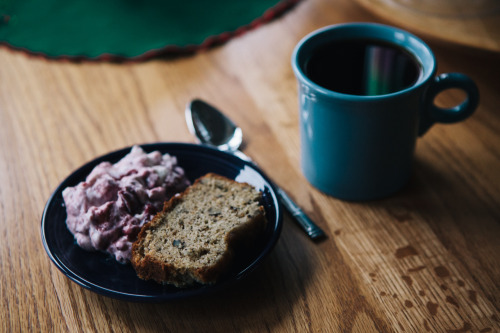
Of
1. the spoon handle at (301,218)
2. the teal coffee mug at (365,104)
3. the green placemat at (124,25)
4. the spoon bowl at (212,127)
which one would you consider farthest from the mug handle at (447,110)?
the green placemat at (124,25)

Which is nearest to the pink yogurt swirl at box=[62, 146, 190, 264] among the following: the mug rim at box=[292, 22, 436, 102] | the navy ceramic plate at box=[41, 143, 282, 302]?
the navy ceramic plate at box=[41, 143, 282, 302]

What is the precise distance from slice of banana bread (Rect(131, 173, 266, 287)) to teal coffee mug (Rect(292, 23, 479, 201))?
148 millimetres

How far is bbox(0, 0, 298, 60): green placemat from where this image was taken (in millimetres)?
1283

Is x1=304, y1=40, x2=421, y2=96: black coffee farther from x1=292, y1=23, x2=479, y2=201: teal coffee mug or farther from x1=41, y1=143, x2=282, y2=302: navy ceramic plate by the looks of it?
x1=41, y1=143, x2=282, y2=302: navy ceramic plate

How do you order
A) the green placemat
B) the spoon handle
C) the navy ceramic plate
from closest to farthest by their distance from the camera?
the navy ceramic plate → the spoon handle → the green placemat

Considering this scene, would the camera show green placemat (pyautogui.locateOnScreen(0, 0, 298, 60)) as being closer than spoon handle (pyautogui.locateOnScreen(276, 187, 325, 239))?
No

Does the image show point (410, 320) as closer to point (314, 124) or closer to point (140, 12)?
point (314, 124)

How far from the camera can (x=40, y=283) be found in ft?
2.50

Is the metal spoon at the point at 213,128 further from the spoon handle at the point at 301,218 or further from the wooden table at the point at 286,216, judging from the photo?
the spoon handle at the point at 301,218

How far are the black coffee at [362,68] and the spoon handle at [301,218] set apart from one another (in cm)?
20

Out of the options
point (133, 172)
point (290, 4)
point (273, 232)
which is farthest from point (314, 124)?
point (290, 4)

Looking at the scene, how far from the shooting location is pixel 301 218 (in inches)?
32.7

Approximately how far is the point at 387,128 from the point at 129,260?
0.43 metres

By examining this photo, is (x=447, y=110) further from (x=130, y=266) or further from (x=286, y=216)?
(x=130, y=266)
